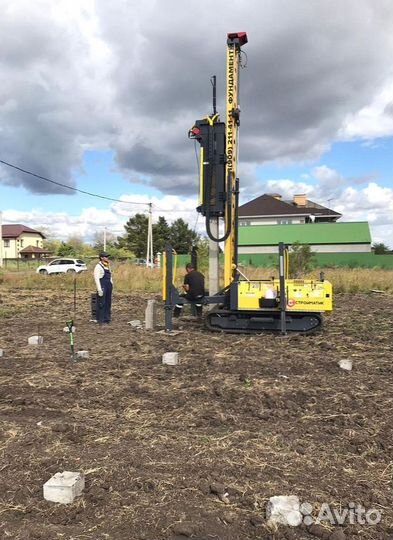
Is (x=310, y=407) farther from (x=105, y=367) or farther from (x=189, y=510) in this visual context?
(x=105, y=367)

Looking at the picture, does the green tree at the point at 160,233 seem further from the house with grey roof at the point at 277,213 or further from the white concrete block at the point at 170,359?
the white concrete block at the point at 170,359

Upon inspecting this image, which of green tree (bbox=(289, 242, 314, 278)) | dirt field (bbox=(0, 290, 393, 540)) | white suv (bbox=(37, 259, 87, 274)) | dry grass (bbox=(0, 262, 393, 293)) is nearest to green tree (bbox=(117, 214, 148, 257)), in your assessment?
white suv (bbox=(37, 259, 87, 274))

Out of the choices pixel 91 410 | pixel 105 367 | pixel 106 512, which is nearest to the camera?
pixel 106 512

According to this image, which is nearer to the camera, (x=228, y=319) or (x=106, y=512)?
(x=106, y=512)

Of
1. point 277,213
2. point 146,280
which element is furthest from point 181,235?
point 146,280

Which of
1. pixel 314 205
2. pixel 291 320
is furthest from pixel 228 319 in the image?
pixel 314 205

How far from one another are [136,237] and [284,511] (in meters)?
75.1

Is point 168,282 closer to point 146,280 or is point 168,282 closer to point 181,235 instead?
point 146,280

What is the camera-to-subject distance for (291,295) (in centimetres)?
963

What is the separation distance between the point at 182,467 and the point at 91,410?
1.72 metres

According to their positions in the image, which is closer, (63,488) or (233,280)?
(63,488)

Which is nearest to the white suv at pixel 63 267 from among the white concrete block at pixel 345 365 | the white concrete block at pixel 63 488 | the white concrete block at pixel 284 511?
the white concrete block at pixel 345 365

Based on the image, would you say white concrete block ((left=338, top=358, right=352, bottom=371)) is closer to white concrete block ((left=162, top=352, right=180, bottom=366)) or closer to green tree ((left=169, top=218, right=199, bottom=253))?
white concrete block ((left=162, top=352, right=180, bottom=366))

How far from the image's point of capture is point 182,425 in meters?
4.72
